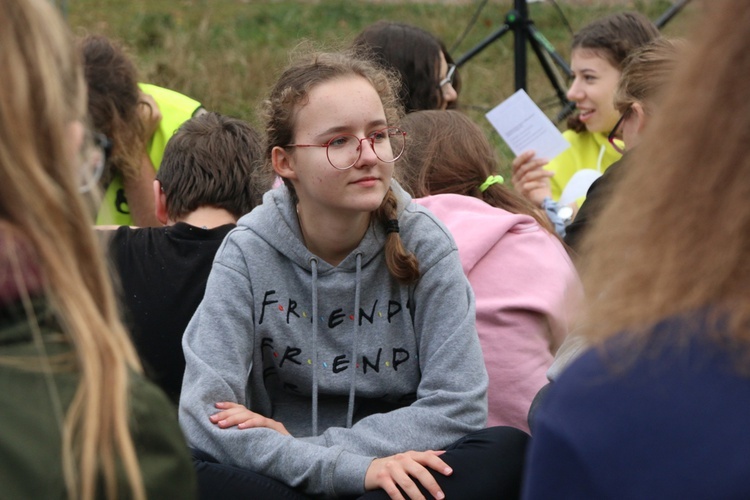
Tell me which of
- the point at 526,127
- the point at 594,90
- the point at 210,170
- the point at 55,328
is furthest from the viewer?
the point at 594,90

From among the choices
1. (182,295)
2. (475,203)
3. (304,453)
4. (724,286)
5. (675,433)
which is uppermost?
(724,286)

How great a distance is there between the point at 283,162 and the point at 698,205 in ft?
5.56

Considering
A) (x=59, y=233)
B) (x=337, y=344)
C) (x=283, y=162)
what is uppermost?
(x=59, y=233)

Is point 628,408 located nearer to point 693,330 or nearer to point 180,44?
point 693,330

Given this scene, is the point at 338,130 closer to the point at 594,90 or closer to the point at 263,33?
the point at 594,90

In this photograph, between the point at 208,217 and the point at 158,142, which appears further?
the point at 158,142

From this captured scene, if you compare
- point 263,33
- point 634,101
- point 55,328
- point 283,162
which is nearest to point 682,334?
point 55,328

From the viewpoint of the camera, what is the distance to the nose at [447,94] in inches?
157

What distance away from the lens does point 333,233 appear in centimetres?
246

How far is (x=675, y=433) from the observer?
2.87 ft

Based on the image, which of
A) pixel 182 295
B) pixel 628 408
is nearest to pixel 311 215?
pixel 182 295

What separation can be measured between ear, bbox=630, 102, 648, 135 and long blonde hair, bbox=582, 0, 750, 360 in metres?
1.94

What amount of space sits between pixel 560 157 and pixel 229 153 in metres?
1.73

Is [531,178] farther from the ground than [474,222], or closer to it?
closer to it
